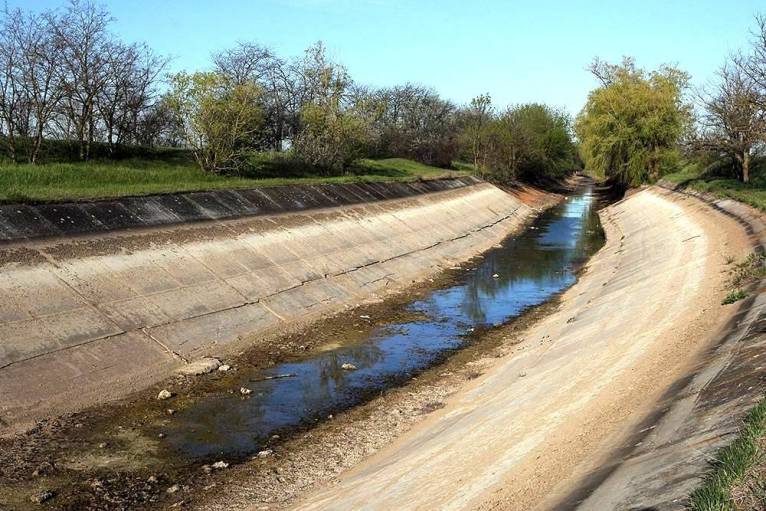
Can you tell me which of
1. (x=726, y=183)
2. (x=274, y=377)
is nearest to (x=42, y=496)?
(x=274, y=377)

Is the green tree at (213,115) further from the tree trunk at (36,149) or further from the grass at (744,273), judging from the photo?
the grass at (744,273)

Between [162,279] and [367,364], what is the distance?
6.97 m

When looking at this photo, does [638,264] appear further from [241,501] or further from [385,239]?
[241,501]

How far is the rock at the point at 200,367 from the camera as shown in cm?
1486

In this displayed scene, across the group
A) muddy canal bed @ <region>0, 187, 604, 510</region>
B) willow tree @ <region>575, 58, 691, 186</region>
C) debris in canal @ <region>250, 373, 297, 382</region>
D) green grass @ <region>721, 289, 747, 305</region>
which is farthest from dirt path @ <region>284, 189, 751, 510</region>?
willow tree @ <region>575, 58, 691, 186</region>

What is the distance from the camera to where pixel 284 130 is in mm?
59219

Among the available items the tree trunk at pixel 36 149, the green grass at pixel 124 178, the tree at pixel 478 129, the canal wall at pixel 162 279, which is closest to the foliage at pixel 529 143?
the tree at pixel 478 129

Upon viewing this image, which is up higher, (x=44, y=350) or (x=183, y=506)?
(x=44, y=350)

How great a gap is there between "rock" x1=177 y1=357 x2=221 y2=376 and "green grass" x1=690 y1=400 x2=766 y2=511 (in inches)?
457

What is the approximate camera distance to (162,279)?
1862cm

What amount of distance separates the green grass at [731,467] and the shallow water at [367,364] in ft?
25.8

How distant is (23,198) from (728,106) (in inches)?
1733

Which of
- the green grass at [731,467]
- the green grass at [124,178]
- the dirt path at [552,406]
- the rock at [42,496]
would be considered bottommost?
the rock at [42,496]

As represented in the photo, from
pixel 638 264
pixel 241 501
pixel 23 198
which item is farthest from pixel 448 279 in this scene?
pixel 241 501
